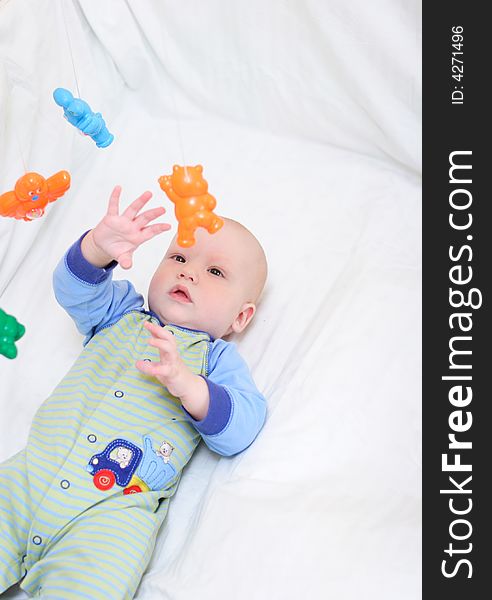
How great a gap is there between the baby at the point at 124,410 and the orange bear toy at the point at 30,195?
10 centimetres

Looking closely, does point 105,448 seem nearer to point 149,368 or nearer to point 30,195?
point 149,368

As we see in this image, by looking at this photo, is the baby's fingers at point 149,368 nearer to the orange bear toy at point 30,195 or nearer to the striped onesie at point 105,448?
the striped onesie at point 105,448

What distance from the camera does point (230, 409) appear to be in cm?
113

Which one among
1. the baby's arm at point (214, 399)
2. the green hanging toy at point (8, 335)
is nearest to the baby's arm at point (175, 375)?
the baby's arm at point (214, 399)

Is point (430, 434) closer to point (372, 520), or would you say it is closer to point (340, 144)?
point (372, 520)

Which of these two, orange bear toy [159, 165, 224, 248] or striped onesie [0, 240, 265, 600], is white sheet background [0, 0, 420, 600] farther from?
orange bear toy [159, 165, 224, 248]

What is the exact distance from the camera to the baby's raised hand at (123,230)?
112 centimetres

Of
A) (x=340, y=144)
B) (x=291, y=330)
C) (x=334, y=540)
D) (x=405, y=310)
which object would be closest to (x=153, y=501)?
(x=334, y=540)

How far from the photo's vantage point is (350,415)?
116 centimetres

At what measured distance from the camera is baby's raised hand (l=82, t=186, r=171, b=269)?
112 cm

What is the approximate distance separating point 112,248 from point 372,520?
51 centimetres

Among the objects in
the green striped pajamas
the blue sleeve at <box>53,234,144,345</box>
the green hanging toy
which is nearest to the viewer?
the green hanging toy

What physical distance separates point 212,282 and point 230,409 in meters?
0.22

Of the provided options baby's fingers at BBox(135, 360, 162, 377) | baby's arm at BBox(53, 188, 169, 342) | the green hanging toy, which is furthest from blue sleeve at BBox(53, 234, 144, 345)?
the green hanging toy
